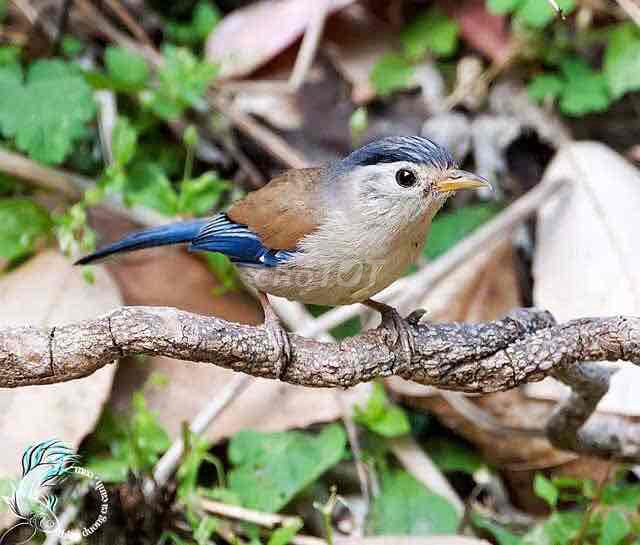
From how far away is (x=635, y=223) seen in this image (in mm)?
4523

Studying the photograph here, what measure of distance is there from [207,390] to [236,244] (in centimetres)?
93

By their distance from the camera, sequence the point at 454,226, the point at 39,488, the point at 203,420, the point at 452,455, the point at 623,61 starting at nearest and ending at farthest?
the point at 39,488, the point at 203,420, the point at 452,455, the point at 454,226, the point at 623,61

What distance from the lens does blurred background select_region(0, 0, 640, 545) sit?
3.97m

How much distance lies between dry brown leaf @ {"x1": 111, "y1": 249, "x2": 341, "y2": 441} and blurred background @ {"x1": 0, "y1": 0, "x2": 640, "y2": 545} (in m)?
0.01

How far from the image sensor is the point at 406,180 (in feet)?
10.9

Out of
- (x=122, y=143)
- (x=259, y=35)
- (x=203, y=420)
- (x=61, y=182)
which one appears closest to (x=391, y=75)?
(x=259, y=35)

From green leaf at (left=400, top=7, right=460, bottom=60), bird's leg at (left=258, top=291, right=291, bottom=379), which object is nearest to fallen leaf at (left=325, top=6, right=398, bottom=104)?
green leaf at (left=400, top=7, right=460, bottom=60)

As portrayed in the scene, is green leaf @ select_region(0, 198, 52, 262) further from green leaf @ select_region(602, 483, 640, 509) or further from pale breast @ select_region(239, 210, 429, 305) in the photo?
green leaf @ select_region(602, 483, 640, 509)

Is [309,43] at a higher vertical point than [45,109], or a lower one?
higher

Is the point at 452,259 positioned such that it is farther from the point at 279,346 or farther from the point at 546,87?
the point at 279,346

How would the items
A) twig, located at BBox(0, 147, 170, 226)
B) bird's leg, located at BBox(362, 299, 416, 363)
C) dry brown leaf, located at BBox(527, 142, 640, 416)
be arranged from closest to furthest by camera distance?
bird's leg, located at BBox(362, 299, 416, 363)
dry brown leaf, located at BBox(527, 142, 640, 416)
twig, located at BBox(0, 147, 170, 226)

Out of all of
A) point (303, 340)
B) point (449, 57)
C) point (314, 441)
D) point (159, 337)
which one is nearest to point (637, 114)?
point (449, 57)

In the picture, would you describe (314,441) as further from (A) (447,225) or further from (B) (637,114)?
(B) (637,114)

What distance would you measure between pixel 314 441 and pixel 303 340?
1193 millimetres
